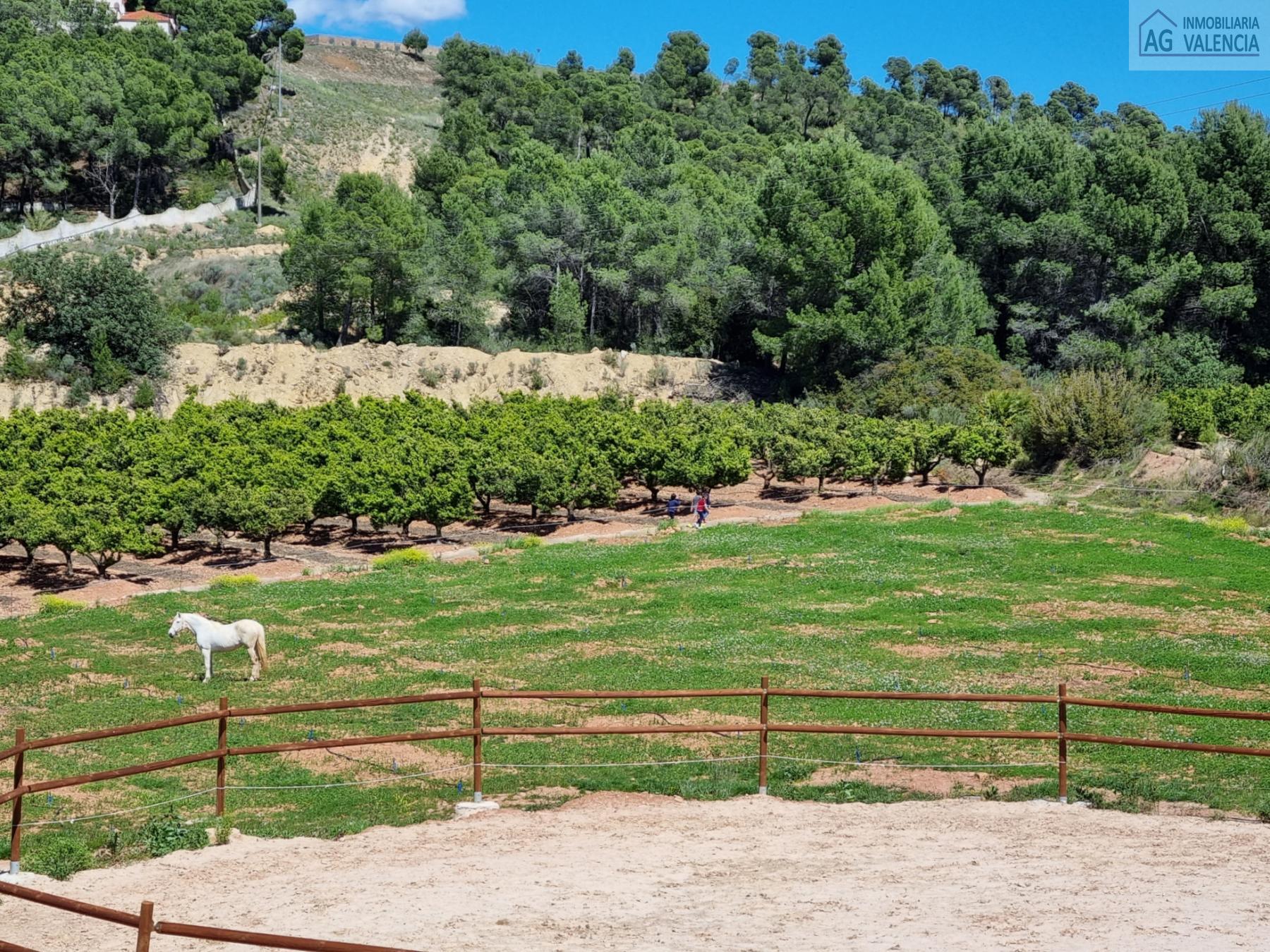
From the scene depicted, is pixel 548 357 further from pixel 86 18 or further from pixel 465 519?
pixel 86 18

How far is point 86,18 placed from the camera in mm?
130750

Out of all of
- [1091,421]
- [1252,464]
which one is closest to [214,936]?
[1252,464]

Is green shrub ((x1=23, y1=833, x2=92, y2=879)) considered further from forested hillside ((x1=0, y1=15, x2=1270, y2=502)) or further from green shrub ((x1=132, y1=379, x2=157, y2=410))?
green shrub ((x1=132, y1=379, x2=157, y2=410))

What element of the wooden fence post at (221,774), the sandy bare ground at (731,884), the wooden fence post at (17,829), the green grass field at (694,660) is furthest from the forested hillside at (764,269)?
the wooden fence post at (17,829)

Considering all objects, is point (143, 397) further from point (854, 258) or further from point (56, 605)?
point (56, 605)

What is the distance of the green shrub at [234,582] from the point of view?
114 feet

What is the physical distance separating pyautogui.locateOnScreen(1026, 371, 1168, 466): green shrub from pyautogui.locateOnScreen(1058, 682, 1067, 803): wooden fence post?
41951mm

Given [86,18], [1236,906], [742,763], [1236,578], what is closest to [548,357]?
[1236,578]

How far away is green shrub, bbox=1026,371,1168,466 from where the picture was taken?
55.2 meters

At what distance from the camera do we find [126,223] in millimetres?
98500

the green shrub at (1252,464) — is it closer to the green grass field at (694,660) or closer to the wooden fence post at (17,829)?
the green grass field at (694,660)

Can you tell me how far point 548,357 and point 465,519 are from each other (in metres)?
32.8

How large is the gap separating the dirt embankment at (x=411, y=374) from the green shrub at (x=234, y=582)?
122ft

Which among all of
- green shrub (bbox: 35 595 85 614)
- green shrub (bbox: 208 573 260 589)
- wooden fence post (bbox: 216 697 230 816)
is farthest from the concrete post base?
green shrub (bbox: 208 573 260 589)
